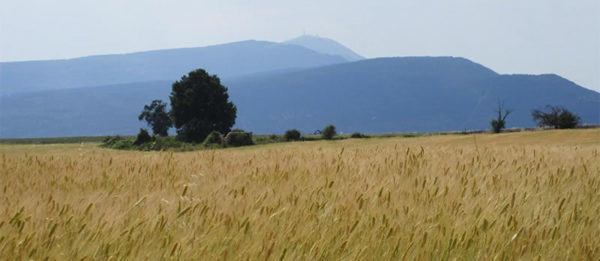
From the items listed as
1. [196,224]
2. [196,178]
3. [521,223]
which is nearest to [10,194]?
[196,178]

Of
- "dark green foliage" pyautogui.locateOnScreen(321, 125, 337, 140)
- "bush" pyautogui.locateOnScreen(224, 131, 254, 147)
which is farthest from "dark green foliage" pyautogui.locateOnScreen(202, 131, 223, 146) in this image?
"dark green foliage" pyautogui.locateOnScreen(321, 125, 337, 140)

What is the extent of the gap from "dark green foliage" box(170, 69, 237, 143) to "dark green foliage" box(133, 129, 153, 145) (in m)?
4.73

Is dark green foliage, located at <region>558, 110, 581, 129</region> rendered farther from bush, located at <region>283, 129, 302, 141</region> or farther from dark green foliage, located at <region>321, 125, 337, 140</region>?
bush, located at <region>283, 129, 302, 141</region>

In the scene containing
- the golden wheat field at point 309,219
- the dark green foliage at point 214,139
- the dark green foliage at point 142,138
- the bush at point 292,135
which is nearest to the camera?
the golden wheat field at point 309,219

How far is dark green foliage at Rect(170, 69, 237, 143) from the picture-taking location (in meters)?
38.1

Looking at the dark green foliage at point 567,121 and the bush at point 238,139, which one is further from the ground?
the dark green foliage at point 567,121

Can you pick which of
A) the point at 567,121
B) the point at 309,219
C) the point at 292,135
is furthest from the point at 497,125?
the point at 309,219

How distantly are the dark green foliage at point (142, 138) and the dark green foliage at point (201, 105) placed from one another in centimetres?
473

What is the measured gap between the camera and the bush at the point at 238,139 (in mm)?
31889

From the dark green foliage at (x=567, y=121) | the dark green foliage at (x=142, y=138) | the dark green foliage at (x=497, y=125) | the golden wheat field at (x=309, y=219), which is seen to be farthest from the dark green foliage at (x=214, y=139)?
the golden wheat field at (x=309, y=219)

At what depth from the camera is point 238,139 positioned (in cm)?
3209

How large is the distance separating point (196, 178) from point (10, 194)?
159 cm

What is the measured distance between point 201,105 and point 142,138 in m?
6.86

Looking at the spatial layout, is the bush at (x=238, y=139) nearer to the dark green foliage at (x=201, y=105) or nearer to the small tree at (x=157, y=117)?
the dark green foliage at (x=201, y=105)
